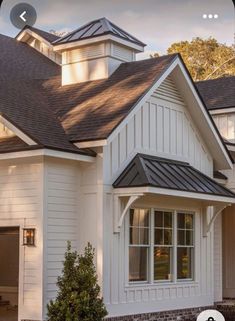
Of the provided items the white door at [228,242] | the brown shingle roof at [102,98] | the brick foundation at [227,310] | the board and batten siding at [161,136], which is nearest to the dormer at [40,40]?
the brown shingle roof at [102,98]

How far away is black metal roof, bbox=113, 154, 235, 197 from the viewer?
1373cm

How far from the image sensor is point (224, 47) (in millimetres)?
45281

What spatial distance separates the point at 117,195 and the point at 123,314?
2452 millimetres

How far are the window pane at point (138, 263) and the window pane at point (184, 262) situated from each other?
136 cm

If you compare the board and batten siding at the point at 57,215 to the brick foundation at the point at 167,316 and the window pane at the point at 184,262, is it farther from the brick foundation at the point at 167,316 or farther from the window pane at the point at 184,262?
the window pane at the point at 184,262

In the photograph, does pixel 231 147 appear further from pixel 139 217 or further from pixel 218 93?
pixel 139 217

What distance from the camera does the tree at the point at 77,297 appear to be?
458 inches

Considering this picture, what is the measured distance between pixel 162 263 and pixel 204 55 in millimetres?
32221

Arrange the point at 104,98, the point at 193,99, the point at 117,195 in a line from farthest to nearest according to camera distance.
→ the point at 193,99
the point at 104,98
the point at 117,195

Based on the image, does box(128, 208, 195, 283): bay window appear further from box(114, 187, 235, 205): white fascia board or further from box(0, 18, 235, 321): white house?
box(114, 187, 235, 205): white fascia board

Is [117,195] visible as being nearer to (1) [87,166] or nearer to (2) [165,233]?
(1) [87,166]

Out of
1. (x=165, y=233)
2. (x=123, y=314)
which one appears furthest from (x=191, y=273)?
(x=123, y=314)

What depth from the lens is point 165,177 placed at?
14.4 metres

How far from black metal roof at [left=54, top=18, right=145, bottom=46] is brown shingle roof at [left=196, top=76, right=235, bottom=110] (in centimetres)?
541
